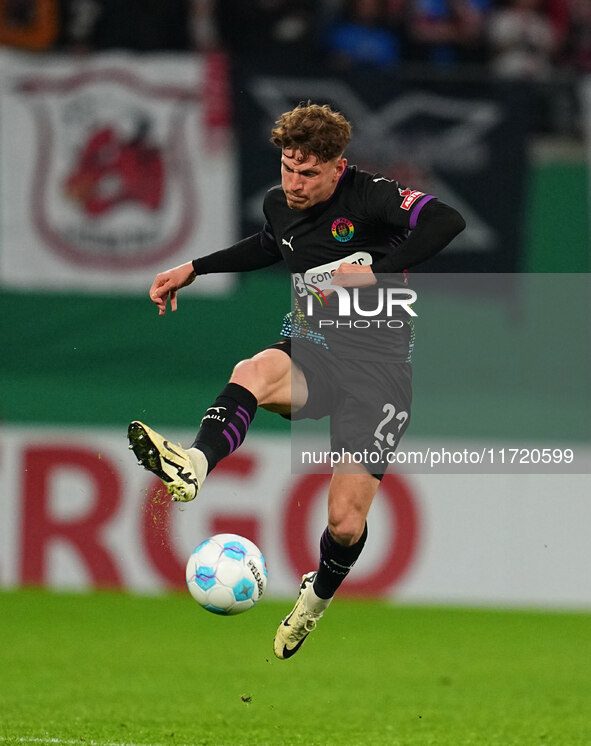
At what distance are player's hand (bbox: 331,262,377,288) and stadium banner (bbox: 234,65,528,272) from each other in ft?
16.2

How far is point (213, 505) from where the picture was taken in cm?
1081

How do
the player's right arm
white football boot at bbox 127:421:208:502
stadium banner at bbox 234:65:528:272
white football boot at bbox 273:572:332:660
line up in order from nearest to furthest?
white football boot at bbox 127:421:208:502
the player's right arm
white football boot at bbox 273:572:332:660
stadium banner at bbox 234:65:528:272

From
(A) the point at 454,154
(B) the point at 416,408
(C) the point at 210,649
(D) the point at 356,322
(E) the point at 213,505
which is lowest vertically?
(C) the point at 210,649

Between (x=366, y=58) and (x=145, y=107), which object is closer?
(x=145, y=107)

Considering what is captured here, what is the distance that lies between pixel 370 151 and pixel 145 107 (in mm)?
1715

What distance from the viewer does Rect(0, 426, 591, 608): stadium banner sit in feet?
35.2

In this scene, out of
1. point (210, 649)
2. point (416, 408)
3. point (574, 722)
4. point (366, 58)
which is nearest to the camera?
point (574, 722)

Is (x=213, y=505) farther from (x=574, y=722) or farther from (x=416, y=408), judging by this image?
(x=574, y=722)

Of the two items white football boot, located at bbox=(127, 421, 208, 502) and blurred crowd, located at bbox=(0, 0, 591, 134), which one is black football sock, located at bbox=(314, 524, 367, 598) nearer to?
white football boot, located at bbox=(127, 421, 208, 502)

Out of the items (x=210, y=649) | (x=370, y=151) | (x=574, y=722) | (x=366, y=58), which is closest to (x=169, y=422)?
(x=210, y=649)

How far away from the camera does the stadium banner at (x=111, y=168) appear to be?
10500 mm

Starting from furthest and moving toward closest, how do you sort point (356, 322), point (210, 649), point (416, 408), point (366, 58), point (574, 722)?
1. point (366, 58)
2. point (416, 408)
3. point (210, 649)
4. point (574, 722)
5. point (356, 322)

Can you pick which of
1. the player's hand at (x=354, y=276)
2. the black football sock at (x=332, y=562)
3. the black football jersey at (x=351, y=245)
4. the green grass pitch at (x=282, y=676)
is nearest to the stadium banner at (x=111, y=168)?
the green grass pitch at (x=282, y=676)

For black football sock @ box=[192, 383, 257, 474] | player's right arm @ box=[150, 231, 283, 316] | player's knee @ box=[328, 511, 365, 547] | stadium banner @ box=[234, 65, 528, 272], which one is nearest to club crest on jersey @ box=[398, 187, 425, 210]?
player's right arm @ box=[150, 231, 283, 316]
